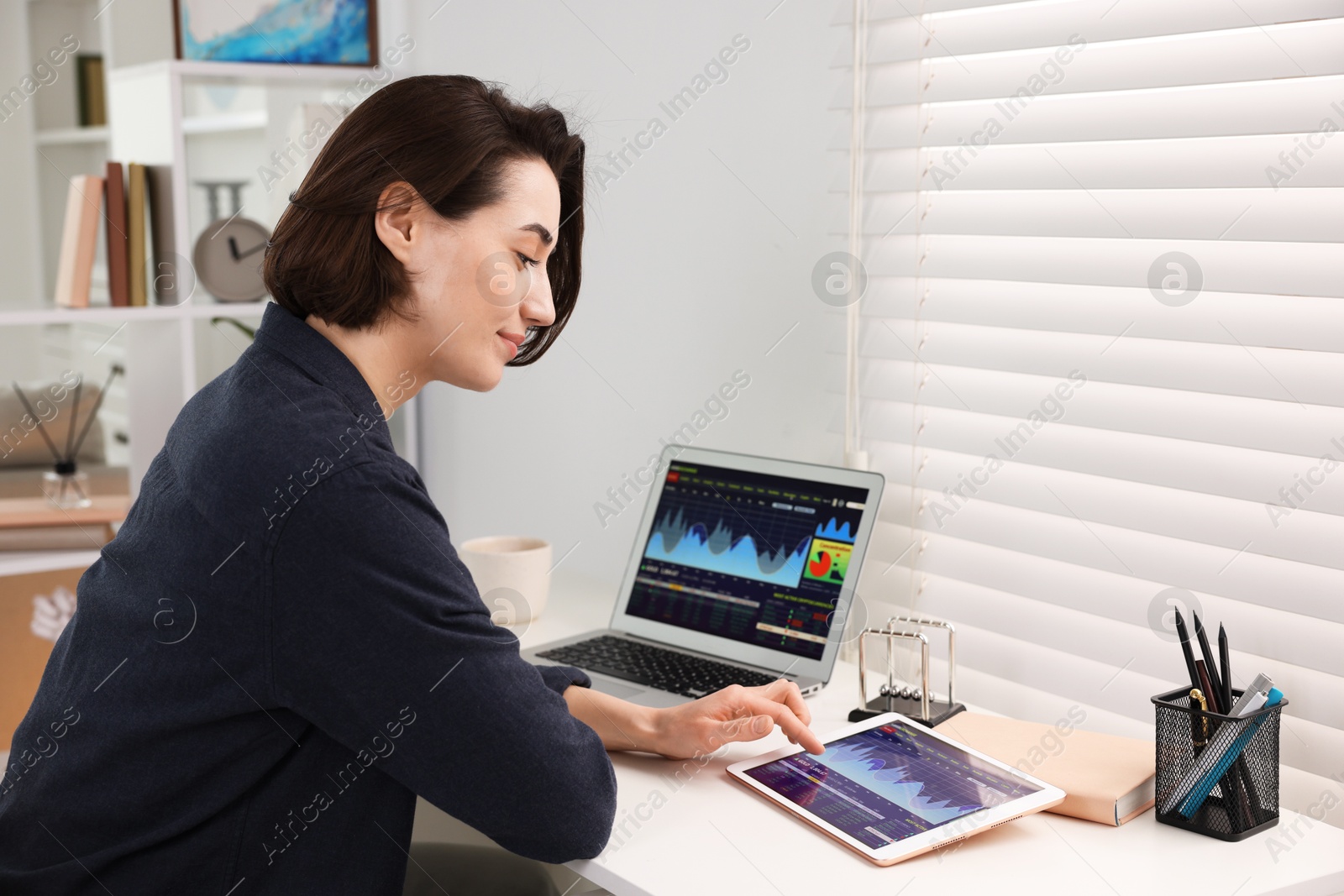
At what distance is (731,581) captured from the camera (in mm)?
1553

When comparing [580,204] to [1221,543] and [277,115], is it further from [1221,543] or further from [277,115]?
[277,115]

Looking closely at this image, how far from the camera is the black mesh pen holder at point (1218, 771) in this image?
1.05 metres

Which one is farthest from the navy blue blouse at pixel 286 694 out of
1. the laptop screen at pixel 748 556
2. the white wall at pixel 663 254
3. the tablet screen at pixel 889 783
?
the white wall at pixel 663 254

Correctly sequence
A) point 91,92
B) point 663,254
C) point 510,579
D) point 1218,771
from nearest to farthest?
point 1218,771 → point 510,579 → point 663,254 → point 91,92

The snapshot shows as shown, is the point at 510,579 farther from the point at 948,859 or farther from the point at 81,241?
the point at 81,241

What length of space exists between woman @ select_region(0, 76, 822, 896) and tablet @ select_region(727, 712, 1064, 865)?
7 cm

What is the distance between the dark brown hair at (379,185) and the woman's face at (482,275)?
0.05 feet

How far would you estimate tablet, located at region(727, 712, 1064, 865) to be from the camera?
1.04 metres

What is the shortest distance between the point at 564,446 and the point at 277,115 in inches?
57.0

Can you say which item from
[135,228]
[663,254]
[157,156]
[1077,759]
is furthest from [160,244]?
[1077,759]

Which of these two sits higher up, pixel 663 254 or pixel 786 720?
pixel 663 254

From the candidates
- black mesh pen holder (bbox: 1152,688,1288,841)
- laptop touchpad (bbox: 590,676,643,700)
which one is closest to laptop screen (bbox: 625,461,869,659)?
laptop touchpad (bbox: 590,676,643,700)

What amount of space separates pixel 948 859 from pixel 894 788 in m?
0.11

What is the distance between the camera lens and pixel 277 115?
9.97 feet
